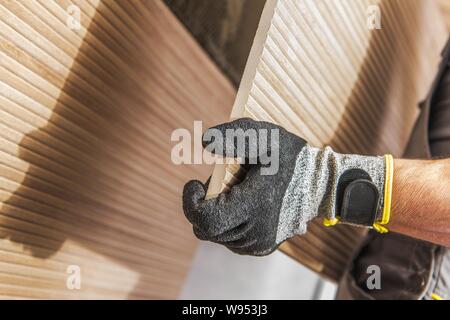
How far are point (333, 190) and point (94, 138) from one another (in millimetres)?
619

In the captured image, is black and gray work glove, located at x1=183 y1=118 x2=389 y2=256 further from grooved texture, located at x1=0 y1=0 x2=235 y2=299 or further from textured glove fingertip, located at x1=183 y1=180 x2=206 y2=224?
grooved texture, located at x1=0 y1=0 x2=235 y2=299

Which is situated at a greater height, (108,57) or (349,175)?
(108,57)

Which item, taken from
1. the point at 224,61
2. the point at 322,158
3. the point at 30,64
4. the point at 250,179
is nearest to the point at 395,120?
the point at 224,61

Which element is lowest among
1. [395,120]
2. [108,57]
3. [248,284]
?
[248,284]

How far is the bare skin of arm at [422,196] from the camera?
0.84 m

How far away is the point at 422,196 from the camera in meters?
0.84

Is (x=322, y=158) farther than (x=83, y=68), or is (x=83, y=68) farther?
(x=83, y=68)

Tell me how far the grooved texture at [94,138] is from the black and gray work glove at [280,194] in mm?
410

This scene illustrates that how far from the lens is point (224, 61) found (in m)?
1.50

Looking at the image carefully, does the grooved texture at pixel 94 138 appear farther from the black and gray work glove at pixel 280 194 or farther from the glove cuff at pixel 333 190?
the glove cuff at pixel 333 190

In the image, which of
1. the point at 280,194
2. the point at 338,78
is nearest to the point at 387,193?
the point at 280,194

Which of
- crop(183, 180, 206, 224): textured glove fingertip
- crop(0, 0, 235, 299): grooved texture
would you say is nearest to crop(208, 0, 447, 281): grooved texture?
crop(183, 180, 206, 224): textured glove fingertip

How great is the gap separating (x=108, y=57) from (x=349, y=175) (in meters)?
0.63
